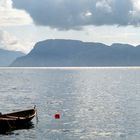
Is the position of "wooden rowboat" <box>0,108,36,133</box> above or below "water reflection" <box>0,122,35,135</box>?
above

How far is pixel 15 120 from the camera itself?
68000 millimetres

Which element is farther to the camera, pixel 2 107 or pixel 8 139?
pixel 2 107

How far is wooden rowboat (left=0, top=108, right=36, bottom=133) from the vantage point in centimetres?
6606

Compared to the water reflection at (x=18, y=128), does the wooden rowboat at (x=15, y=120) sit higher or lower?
higher

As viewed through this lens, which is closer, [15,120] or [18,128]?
[15,120]

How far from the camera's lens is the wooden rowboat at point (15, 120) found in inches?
2601

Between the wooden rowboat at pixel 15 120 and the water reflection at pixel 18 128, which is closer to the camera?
the water reflection at pixel 18 128

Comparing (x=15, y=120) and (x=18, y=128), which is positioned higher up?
(x=15, y=120)

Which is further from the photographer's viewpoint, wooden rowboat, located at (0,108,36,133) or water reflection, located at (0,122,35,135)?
wooden rowboat, located at (0,108,36,133)

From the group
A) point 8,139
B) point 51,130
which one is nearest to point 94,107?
point 51,130

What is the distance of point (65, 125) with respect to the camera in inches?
2692

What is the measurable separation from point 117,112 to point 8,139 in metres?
30.5

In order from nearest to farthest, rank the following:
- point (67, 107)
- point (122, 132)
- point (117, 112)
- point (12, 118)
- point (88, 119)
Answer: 1. point (122, 132)
2. point (12, 118)
3. point (88, 119)
4. point (117, 112)
5. point (67, 107)

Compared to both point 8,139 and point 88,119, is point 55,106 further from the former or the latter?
point 8,139
